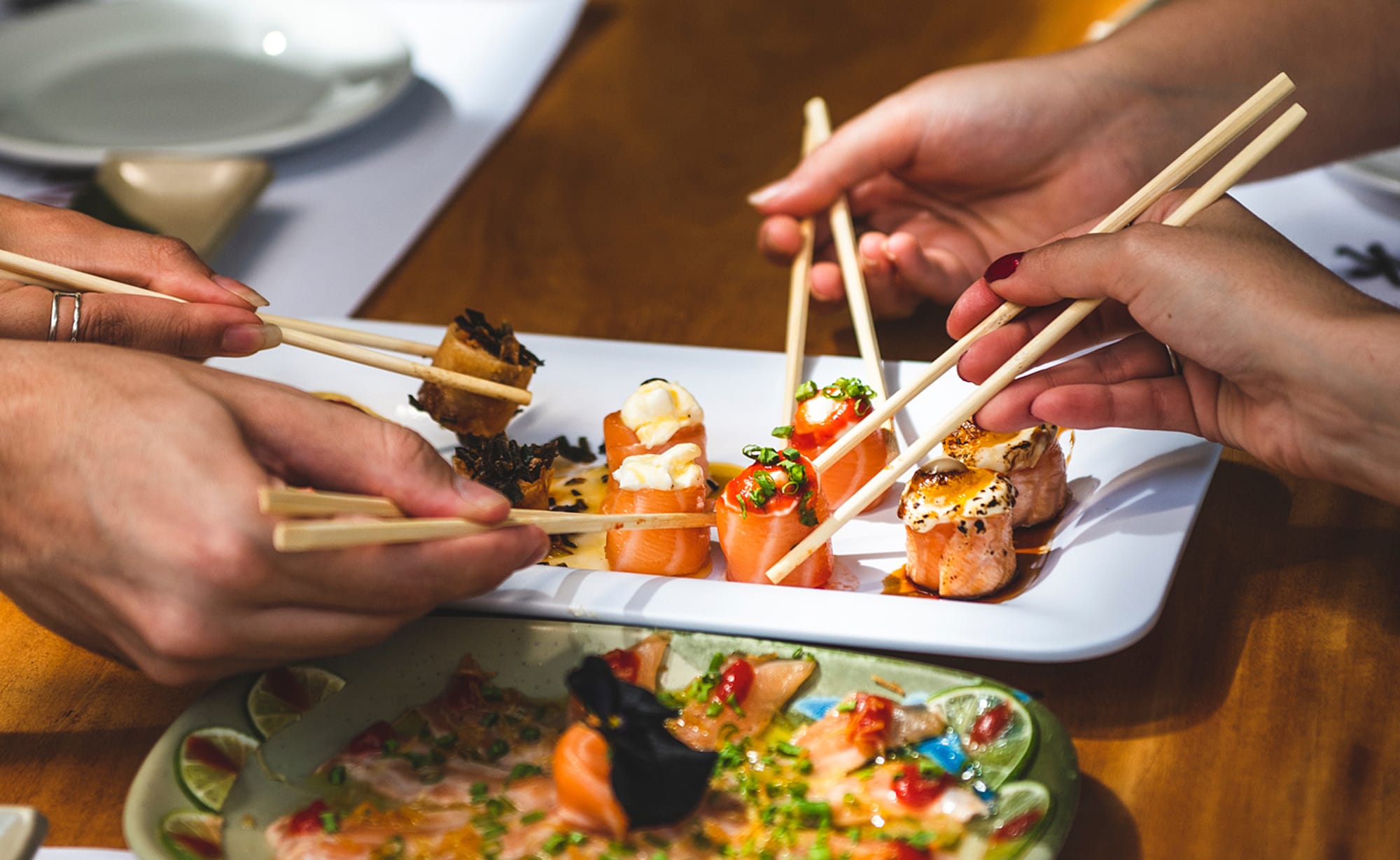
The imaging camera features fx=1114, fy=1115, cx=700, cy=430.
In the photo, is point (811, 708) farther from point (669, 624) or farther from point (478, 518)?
point (478, 518)

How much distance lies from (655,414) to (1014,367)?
63 centimetres

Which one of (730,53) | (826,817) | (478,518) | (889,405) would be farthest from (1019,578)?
(730,53)

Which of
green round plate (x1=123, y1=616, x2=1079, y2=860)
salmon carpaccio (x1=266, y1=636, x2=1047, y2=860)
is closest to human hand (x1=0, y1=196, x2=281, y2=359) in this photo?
green round plate (x1=123, y1=616, x2=1079, y2=860)

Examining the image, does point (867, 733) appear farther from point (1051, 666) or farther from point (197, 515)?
point (197, 515)

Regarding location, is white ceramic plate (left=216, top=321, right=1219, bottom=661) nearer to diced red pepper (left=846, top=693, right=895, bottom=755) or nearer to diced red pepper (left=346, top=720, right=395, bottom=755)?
diced red pepper (left=846, top=693, right=895, bottom=755)

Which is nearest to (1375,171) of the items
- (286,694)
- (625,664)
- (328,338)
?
(625,664)

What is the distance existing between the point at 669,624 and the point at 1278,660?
2.92 feet

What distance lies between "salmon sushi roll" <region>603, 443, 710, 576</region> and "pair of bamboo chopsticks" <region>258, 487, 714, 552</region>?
0.68ft

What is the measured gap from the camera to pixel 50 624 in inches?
56.5

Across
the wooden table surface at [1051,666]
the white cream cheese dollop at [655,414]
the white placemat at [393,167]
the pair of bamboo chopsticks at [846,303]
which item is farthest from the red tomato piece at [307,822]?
the white placemat at [393,167]

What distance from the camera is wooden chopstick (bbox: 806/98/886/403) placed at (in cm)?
220

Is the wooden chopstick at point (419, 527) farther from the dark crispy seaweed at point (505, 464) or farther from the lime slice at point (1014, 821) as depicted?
the lime slice at point (1014, 821)

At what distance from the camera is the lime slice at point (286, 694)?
1458 millimetres

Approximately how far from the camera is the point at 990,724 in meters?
1.36
